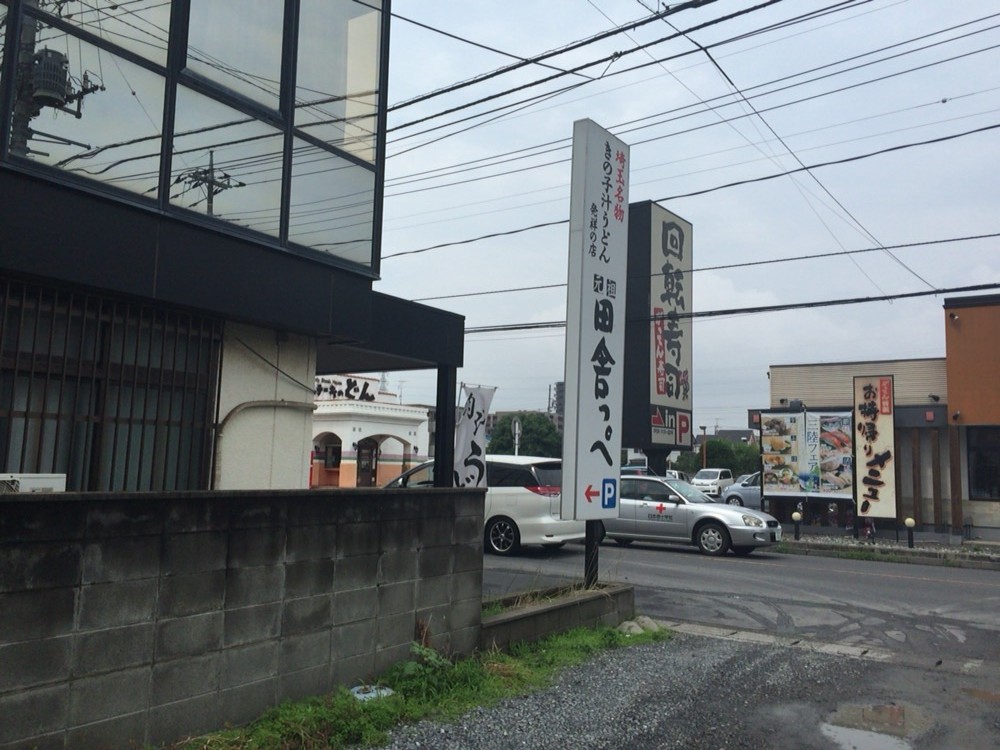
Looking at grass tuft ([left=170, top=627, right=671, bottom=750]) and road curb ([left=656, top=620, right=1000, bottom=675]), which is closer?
grass tuft ([left=170, top=627, right=671, bottom=750])

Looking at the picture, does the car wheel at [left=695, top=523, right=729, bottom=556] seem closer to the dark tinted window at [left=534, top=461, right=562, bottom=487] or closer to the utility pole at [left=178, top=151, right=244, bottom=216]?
the dark tinted window at [left=534, top=461, right=562, bottom=487]

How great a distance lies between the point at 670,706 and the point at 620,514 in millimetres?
11852

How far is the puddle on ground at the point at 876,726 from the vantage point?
5.73m

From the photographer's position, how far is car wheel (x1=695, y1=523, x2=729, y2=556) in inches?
675

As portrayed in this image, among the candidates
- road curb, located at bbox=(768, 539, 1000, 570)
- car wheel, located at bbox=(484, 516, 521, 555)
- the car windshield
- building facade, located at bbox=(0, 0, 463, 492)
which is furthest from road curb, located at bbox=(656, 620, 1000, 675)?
road curb, located at bbox=(768, 539, 1000, 570)

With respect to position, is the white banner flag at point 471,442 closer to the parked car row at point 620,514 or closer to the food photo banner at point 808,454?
the parked car row at point 620,514

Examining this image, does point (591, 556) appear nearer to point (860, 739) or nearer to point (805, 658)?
point (805, 658)

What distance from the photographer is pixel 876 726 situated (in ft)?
20.1

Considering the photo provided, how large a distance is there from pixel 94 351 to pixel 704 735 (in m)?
4.92

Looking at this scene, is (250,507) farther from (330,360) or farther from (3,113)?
(330,360)

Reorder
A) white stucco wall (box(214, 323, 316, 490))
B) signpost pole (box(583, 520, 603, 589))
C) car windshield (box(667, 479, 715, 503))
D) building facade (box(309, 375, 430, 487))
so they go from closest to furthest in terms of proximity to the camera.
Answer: white stucco wall (box(214, 323, 316, 490)) < signpost pole (box(583, 520, 603, 589)) < car windshield (box(667, 479, 715, 503)) < building facade (box(309, 375, 430, 487))

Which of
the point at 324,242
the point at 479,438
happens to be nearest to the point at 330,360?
the point at 324,242

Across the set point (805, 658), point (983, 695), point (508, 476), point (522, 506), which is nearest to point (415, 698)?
point (805, 658)

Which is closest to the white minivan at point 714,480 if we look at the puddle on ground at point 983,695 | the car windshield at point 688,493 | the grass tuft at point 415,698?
the car windshield at point 688,493
